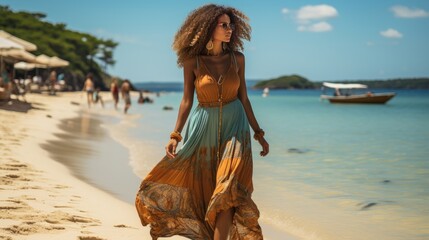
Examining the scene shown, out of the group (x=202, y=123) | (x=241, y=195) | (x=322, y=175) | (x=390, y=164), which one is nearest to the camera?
(x=241, y=195)

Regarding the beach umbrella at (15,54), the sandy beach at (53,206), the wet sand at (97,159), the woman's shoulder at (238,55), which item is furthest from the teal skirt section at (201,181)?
the beach umbrella at (15,54)

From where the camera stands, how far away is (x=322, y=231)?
662 centimetres

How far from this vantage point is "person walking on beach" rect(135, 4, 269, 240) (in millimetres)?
4113

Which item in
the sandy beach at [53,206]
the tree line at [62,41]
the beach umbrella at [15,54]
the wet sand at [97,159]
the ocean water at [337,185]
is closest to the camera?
the sandy beach at [53,206]

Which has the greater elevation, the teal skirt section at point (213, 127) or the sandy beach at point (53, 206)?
the teal skirt section at point (213, 127)

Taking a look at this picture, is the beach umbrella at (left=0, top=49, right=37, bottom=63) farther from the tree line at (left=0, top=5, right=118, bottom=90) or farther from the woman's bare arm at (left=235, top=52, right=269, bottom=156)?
the tree line at (left=0, top=5, right=118, bottom=90)

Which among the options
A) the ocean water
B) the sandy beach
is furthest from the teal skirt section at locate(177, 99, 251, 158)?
the ocean water

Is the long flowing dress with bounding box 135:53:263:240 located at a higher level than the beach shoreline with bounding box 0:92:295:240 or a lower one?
higher

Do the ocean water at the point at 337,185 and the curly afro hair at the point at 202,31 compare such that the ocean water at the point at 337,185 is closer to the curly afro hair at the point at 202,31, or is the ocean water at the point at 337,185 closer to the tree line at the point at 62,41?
the curly afro hair at the point at 202,31

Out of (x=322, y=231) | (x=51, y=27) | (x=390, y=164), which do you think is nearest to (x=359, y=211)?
(x=322, y=231)

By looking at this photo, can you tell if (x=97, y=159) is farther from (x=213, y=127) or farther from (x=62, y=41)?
(x=62, y=41)

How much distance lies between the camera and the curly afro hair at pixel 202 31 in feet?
13.9

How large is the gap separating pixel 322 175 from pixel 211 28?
7413 millimetres

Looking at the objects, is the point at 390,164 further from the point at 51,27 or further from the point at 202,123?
the point at 51,27
